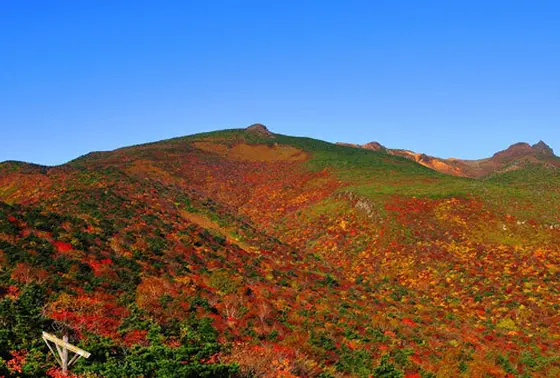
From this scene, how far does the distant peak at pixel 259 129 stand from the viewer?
120444 millimetres

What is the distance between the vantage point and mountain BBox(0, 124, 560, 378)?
14.4 m

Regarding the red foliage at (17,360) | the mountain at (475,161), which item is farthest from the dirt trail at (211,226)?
the mountain at (475,161)

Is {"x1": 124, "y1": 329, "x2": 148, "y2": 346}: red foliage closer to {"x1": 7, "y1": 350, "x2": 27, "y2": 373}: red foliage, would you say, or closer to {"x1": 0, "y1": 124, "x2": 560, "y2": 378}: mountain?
{"x1": 0, "y1": 124, "x2": 560, "y2": 378}: mountain

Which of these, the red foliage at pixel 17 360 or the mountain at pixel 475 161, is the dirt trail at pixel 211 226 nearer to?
the red foliage at pixel 17 360

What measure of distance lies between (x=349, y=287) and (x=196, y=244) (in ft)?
41.4

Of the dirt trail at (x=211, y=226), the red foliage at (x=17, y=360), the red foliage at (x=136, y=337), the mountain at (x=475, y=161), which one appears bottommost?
the red foliage at (x=136, y=337)


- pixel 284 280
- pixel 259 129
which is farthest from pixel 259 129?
pixel 284 280

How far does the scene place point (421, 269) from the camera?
123 ft

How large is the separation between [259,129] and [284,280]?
9568cm

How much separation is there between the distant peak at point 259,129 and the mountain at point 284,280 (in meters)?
57.6

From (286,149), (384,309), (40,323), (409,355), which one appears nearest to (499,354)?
(409,355)

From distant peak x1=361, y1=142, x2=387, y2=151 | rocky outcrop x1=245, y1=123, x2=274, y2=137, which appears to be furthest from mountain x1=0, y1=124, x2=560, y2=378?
distant peak x1=361, y1=142, x2=387, y2=151

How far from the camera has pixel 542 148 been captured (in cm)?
15725

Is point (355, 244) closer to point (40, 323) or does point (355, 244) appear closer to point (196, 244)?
point (196, 244)
